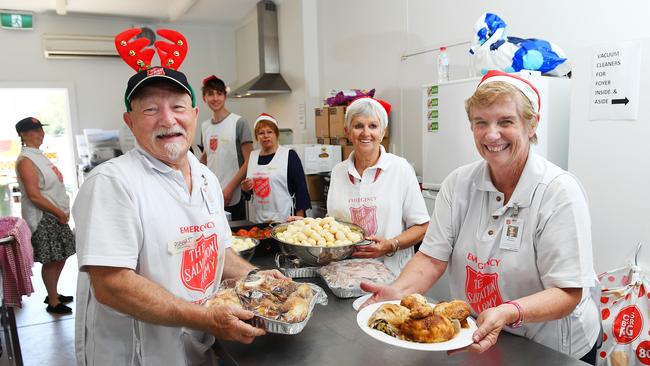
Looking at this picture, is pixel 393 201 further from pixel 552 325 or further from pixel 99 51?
pixel 99 51

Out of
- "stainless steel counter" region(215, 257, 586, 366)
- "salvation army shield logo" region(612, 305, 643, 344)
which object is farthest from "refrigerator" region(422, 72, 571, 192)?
"stainless steel counter" region(215, 257, 586, 366)

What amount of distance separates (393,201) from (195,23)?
6.55 meters

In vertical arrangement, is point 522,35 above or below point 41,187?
above

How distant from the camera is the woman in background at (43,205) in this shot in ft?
12.5

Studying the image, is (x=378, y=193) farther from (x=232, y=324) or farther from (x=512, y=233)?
(x=232, y=324)

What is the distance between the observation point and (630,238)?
6.77 feet

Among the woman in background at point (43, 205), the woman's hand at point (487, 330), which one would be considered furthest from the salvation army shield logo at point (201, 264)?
the woman in background at point (43, 205)

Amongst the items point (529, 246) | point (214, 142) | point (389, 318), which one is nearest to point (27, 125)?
point (214, 142)

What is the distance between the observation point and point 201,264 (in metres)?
1.43

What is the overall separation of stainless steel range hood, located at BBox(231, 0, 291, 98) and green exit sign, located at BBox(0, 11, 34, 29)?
11.1 feet

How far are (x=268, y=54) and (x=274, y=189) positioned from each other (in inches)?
131

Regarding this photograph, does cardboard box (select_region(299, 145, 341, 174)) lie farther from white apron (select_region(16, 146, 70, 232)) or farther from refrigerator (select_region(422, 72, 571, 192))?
white apron (select_region(16, 146, 70, 232))

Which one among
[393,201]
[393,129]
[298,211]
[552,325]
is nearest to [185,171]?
[393,201]

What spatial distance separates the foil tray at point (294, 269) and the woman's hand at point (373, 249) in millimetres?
212
